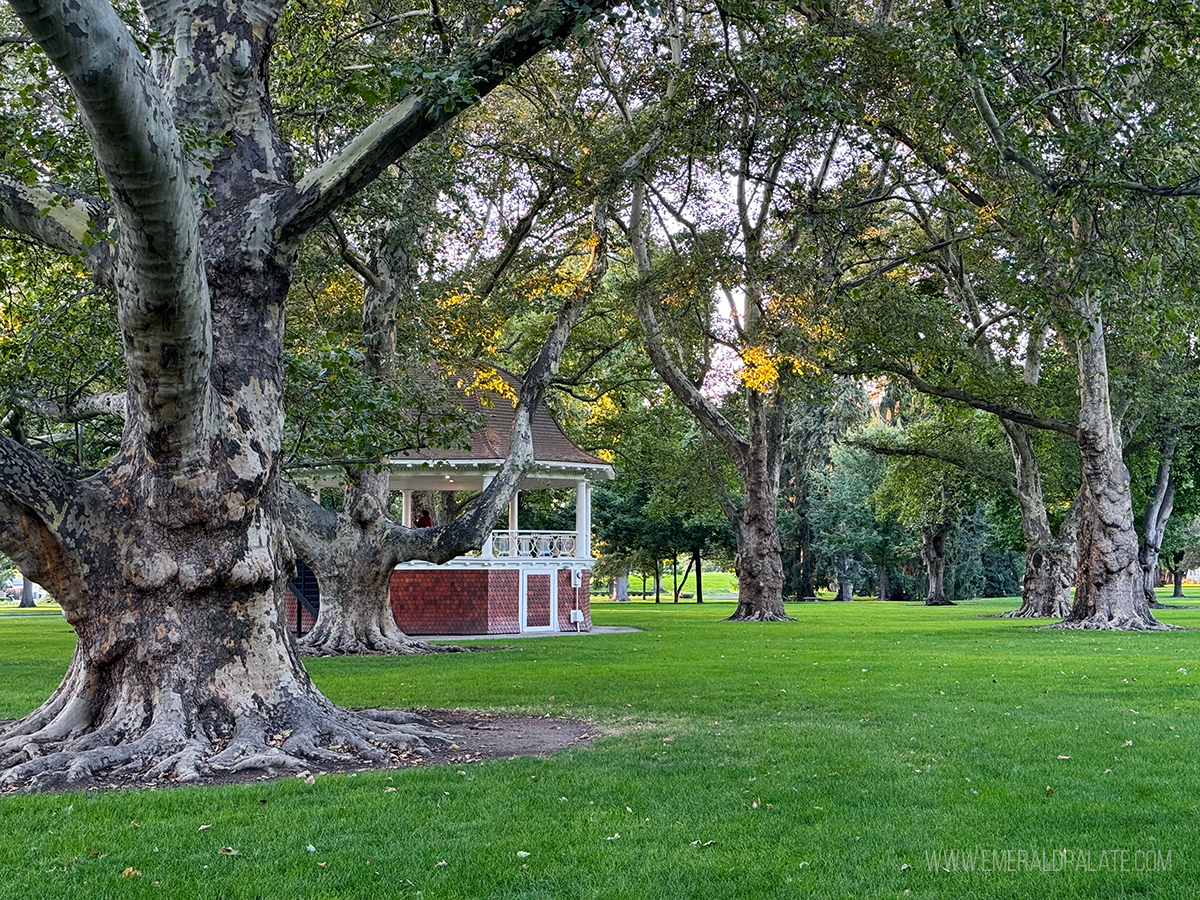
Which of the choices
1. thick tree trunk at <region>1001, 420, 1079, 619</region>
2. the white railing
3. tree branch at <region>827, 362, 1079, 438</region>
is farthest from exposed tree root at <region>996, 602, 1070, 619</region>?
the white railing

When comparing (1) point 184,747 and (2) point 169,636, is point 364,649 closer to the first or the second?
(2) point 169,636

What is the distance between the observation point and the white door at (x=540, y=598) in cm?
2856

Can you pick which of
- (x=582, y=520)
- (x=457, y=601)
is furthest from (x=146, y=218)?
(x=582, y=520)

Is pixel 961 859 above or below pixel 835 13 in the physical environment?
below

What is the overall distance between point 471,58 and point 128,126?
285 centimetres

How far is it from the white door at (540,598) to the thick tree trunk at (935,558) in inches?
1008

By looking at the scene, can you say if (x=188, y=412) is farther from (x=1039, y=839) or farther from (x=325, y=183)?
(x=1039, y=839)

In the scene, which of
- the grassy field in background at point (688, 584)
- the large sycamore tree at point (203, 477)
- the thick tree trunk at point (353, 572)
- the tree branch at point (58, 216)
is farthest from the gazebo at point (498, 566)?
the grassy field in background at point (688, 584)

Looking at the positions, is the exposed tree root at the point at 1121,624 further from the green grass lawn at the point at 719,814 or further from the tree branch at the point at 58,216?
the tree branch at the point at 58,216

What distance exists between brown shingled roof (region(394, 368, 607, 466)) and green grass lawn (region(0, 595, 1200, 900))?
52.4ft

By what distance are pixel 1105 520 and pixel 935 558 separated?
86.8ft

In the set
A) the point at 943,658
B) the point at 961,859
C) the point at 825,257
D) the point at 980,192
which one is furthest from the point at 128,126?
the point at 980,192

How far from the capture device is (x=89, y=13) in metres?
4.57

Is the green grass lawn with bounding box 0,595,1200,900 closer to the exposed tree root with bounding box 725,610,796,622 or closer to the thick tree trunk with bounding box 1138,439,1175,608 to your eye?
the exposed tree root with bounding box 725,610,796,622
